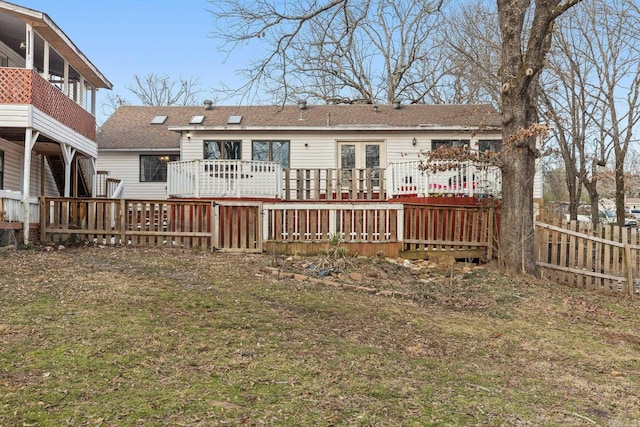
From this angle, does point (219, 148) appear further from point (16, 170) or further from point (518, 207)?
point (518, 207)

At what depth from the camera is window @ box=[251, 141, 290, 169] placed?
1817 cm

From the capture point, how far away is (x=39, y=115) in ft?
38.6

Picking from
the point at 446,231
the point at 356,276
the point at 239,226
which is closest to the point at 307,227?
the point at 239,226

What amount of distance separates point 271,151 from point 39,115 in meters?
8.22

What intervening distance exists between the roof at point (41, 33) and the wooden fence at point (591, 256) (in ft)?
40.3

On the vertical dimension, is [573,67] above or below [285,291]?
above

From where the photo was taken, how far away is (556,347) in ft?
16.5

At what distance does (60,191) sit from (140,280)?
459 inches

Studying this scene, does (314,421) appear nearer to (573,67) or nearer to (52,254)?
(52,254)

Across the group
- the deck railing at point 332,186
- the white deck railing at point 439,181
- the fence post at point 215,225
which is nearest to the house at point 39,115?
the fence post at point 215,225

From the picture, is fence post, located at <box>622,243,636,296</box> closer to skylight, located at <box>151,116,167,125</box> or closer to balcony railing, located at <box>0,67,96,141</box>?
balcony railing, located at <box>0,67,96,141</box>

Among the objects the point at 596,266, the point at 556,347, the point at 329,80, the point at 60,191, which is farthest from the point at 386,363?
the point at 329,80

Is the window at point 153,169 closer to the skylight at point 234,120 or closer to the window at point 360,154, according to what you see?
the skylight at point 234,120

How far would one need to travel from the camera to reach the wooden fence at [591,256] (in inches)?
339
